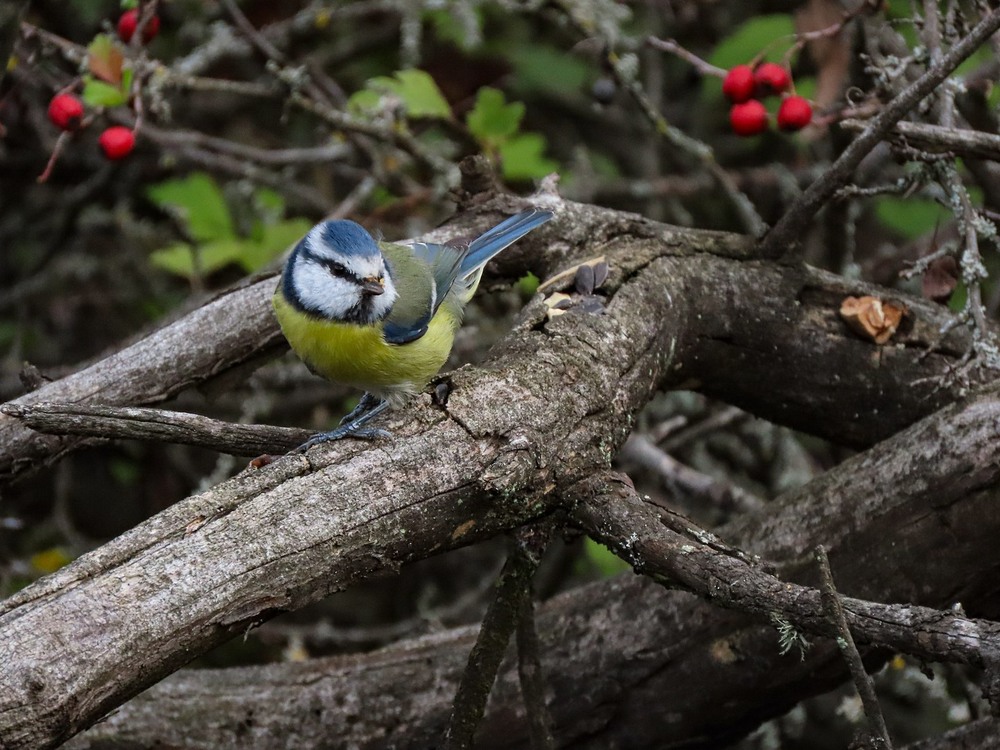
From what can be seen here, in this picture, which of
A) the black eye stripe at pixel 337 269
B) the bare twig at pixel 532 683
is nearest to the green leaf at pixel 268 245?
the black eye stripe at pixel 337 269

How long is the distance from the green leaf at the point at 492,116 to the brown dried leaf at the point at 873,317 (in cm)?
133

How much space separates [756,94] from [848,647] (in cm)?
182

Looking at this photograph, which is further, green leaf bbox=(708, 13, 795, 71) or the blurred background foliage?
green leaf bbox=(708, 13, 795, 71)

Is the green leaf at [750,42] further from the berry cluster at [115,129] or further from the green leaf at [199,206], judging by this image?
the berry cluster at [115,129]

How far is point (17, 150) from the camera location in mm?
4484

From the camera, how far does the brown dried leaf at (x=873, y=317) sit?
2.68 m

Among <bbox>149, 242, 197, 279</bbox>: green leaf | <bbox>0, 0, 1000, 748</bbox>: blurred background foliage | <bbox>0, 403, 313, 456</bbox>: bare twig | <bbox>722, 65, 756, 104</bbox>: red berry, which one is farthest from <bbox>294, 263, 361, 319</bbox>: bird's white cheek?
<bbox>149, 242, 197, 279</bbox>: green leaf

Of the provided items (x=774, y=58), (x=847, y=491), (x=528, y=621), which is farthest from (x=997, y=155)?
(x=774, y=58)

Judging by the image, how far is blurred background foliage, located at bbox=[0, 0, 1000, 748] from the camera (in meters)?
3.65

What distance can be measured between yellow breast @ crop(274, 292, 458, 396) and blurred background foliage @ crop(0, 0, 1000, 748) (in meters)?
0.93

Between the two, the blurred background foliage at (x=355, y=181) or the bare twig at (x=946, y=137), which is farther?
the blurred background foliage at (x=355, y=181)

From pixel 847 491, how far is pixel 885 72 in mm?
1037

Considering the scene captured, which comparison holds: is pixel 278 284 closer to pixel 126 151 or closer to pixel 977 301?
pixel 126 151

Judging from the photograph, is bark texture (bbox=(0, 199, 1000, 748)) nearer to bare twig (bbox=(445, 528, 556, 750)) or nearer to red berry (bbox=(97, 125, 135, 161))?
bare twig (bbox=(445, 528, 556, 750))
